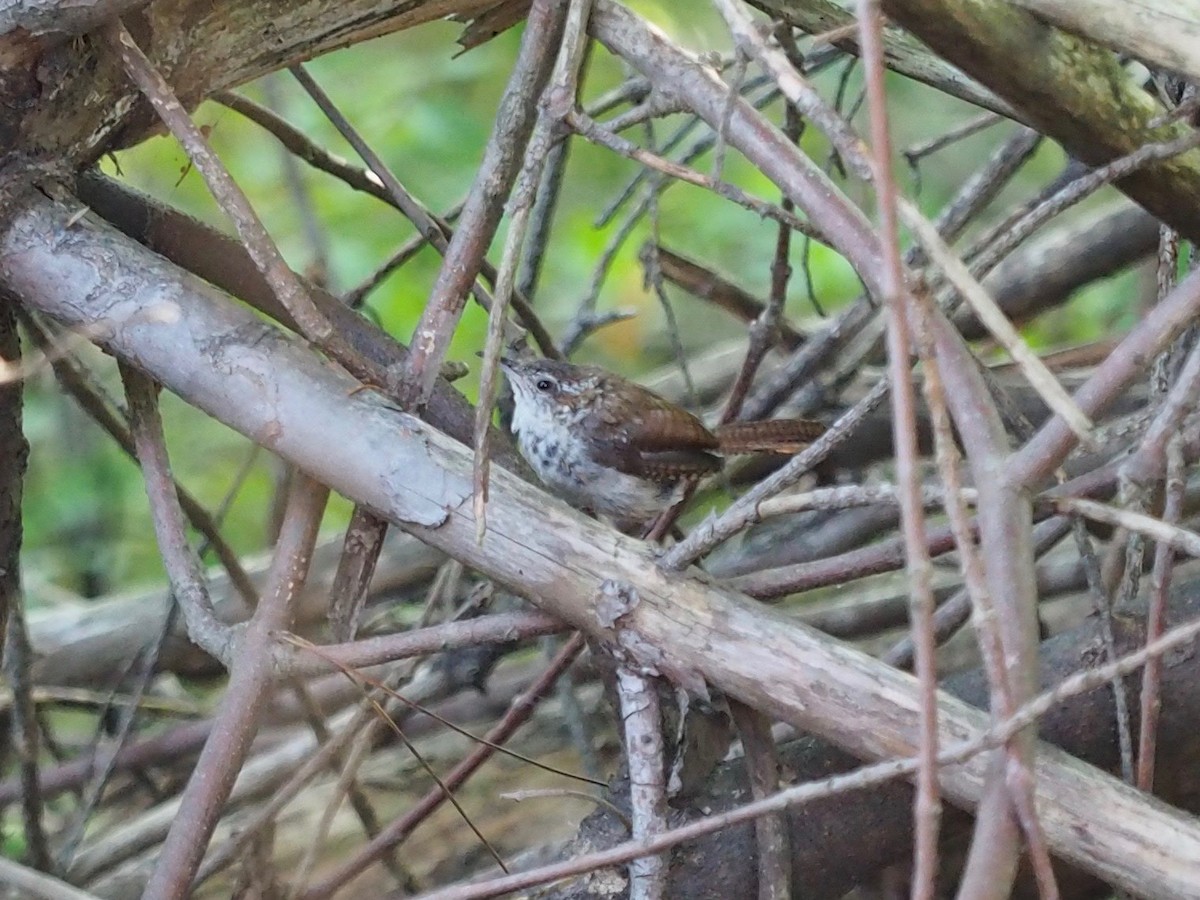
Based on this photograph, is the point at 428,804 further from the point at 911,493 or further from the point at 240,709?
the point at 911,493

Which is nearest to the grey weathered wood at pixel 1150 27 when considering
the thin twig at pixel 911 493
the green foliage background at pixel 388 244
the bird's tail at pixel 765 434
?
the thin twig at pixel 911 493

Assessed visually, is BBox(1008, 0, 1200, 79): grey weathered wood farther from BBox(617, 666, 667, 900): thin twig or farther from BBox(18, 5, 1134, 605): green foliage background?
BBox(18, 5, 1134, 605): green foliage background

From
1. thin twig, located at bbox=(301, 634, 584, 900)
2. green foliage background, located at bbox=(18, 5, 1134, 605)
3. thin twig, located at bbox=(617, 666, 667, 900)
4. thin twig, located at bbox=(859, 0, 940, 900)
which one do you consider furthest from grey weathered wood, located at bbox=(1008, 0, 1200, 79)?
green foliage background, located at bbox=(18, 5, 1134, 605)

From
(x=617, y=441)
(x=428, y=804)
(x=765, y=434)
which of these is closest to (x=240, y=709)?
(x=428, y=804)

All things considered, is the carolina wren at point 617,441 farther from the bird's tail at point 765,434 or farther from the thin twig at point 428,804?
the thin twig at point 428,804

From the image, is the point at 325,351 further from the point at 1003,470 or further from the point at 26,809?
the point at 26,809
